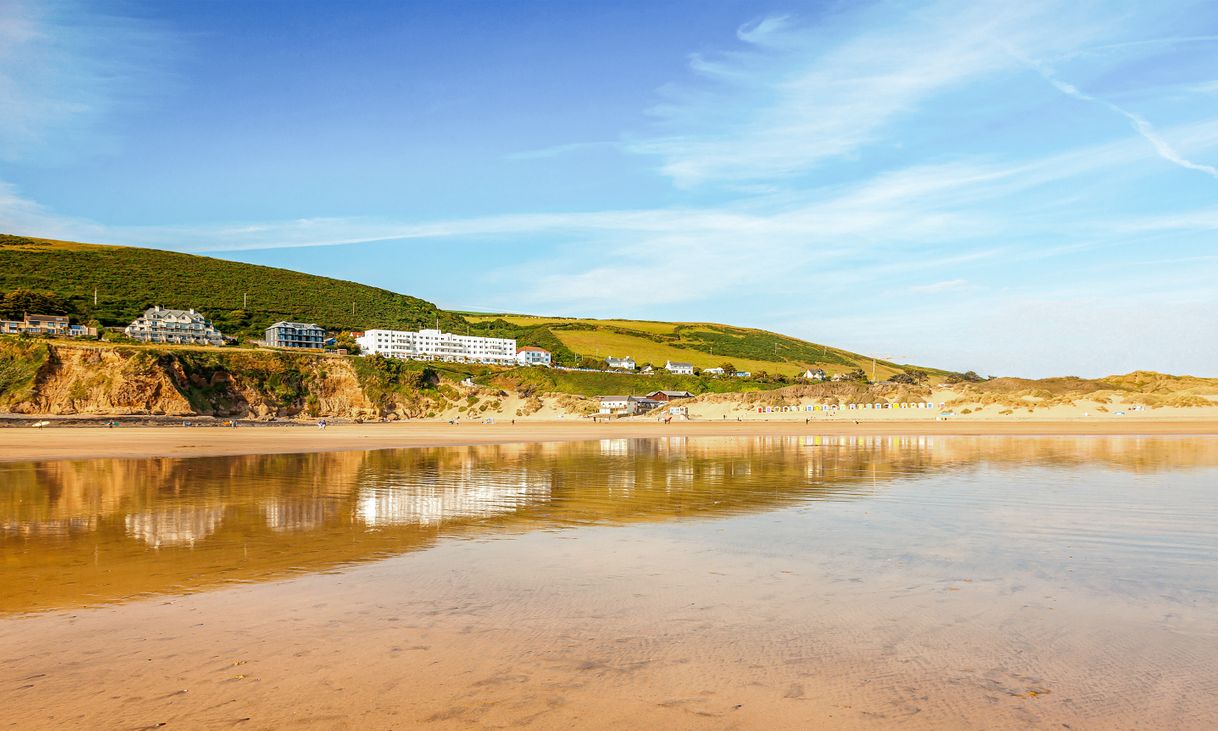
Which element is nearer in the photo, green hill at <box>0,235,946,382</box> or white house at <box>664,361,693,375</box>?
green hill at <box>0,235,946,382</box>

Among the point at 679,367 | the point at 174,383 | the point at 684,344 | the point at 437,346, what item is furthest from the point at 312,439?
the point at 684,344

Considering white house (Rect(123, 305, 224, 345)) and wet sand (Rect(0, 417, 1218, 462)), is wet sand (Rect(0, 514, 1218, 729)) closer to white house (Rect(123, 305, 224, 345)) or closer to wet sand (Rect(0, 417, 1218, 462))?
wet sand (Rect(0, 417, 1218, 462))

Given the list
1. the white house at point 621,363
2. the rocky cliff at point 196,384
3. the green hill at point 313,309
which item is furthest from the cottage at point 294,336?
the white house at point 621,363

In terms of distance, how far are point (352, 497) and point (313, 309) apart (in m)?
127

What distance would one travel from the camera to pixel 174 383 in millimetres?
66062

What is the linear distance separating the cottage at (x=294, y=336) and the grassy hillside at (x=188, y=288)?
27.6 feet

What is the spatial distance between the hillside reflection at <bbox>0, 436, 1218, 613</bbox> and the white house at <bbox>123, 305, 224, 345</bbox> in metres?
76.3

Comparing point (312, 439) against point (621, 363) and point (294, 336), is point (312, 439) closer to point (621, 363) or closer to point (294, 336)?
point (294, 336)

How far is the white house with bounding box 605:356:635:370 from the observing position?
135 m

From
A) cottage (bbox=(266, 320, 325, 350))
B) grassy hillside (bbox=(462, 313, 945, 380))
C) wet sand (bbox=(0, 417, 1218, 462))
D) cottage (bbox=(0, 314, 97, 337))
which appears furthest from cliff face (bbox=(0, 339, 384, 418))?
grassy hillside (bbox=(462, 313, 945, 380))

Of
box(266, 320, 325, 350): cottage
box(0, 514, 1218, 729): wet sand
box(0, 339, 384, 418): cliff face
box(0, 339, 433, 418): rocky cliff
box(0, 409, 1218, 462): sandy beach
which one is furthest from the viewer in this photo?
box(266, 320, 325, 350): cottage

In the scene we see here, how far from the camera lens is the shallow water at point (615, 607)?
5152 millimetres

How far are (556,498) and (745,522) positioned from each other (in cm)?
503

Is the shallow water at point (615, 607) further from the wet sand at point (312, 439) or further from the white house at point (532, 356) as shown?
the white house at point (532, 356)
